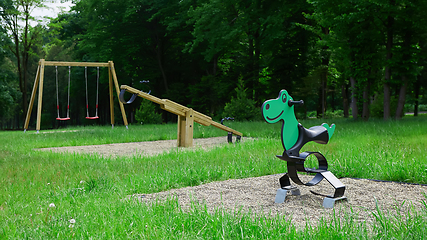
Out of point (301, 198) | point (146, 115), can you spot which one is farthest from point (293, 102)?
point (146, 115)

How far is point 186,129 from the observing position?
917 centimetres

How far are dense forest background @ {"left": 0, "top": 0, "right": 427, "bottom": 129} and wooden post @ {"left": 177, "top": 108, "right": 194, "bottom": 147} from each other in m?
8.06

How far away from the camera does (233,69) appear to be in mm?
25719

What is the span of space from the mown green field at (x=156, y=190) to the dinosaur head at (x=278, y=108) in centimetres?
102

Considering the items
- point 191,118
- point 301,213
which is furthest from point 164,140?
point 301,213

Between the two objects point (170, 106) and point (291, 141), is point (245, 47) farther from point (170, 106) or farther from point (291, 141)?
point (291, 141)

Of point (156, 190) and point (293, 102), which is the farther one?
point (156, 190)

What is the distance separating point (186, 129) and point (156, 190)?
5.09 metres

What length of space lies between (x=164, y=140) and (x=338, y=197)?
8.42 meters

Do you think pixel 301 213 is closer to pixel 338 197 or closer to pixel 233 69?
pixel 338 197

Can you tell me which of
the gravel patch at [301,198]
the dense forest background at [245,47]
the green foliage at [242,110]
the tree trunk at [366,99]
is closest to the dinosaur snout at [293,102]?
the gravel patch at [301,198]

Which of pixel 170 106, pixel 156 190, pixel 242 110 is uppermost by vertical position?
pixel 170 106

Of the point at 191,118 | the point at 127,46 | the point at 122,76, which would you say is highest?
the point at 127,46

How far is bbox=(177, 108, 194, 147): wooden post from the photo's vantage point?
9.16m
